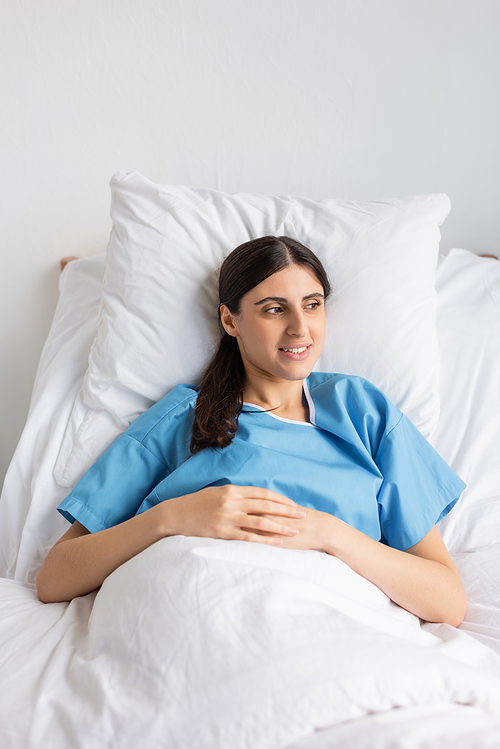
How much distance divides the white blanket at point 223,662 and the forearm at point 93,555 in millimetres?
74

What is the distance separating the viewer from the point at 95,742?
0.62m

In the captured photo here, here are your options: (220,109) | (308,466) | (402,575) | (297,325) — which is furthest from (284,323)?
(220,109)

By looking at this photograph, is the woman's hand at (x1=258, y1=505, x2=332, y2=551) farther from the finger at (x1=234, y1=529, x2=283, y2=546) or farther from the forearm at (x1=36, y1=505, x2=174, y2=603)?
the forearm at (x1=36, y1=505, x2=174, y2=603)

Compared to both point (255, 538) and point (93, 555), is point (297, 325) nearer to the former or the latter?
point (255, 538)

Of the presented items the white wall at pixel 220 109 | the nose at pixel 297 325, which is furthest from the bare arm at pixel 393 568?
the white wall at pixel 220 109

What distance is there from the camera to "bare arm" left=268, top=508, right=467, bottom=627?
88cm

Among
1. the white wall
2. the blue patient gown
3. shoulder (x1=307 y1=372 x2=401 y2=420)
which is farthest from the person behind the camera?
the white wall

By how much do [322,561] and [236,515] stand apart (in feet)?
0.48

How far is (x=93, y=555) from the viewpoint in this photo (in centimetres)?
91

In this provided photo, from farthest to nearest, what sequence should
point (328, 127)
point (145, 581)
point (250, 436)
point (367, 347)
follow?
1. point (328, 127)
2. point (367, 347)
3. point (250, 436)
4. point (145, 581)

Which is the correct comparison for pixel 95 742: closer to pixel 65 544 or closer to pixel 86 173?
pixel 65 544

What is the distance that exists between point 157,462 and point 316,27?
1.24 m

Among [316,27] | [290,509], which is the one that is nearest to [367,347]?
[290,509]

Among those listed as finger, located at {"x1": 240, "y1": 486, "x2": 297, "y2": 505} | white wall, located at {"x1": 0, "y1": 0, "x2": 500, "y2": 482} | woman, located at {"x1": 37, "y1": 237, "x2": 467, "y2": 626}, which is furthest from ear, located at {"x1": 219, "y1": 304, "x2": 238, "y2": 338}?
white wall, located at {"x1": 0, "y1": 0, "x2": 500, "y2": 482}
